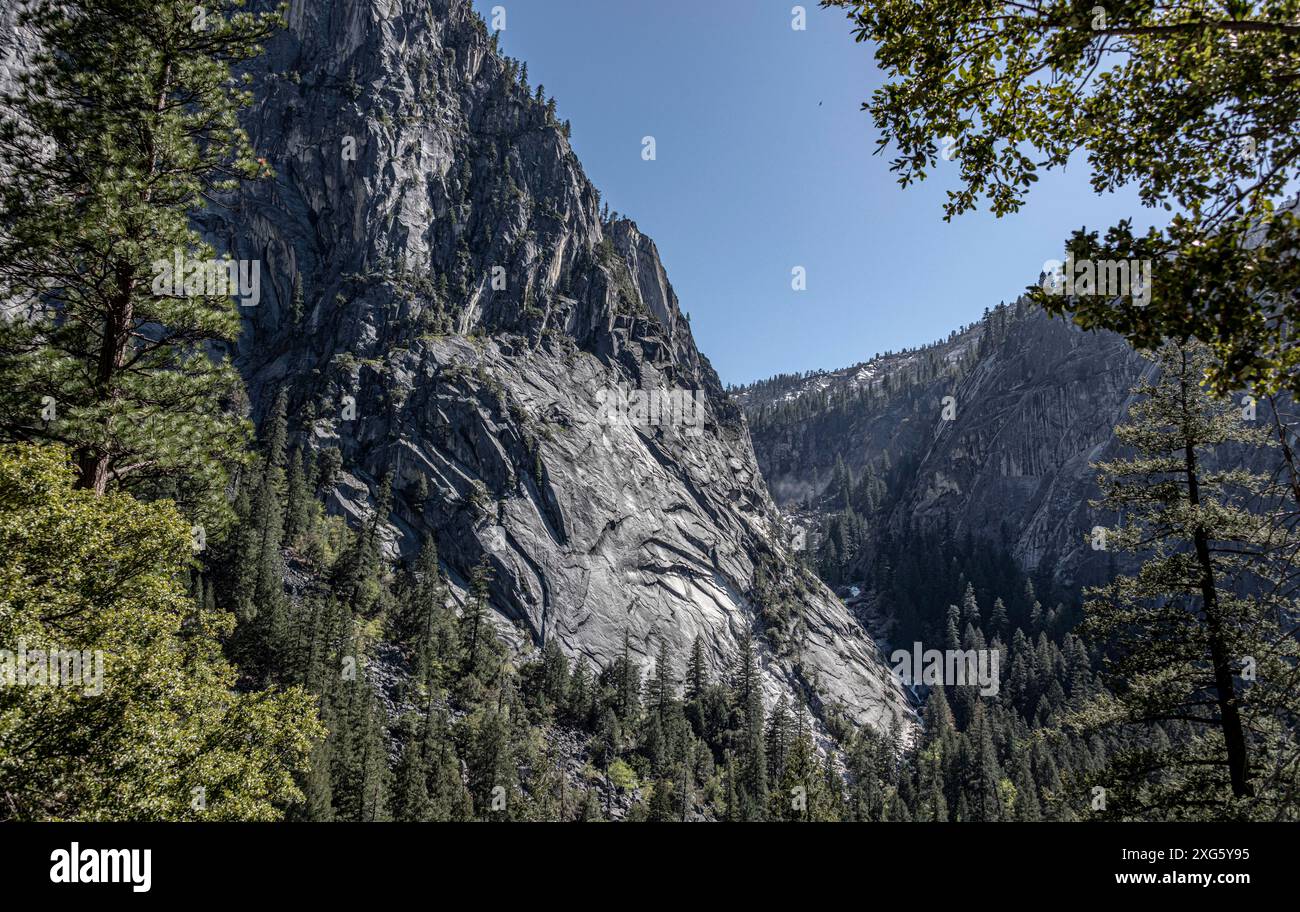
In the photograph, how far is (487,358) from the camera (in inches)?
4899

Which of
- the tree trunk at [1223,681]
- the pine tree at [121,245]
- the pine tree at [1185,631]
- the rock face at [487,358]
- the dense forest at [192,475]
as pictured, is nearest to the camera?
the dense forest at [192,475]

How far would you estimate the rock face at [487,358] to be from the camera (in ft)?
347

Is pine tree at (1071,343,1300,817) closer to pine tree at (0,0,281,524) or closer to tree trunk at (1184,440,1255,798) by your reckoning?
tree trunk at (1184,440,1255,798)

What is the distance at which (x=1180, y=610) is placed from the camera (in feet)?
40.4

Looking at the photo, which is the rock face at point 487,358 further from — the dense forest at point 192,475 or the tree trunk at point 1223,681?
the tree trunk at point 1223,681

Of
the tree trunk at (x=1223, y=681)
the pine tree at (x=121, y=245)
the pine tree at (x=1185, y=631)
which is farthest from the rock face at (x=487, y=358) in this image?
the tree trunk at (x=1223, y=681)

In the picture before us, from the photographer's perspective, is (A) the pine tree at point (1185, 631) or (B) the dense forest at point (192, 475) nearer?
(B) the dense forest at point (192, 475)

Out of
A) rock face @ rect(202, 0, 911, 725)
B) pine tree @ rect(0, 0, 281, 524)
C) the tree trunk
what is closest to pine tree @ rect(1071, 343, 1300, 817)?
the tree trunk

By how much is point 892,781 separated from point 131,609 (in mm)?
106641

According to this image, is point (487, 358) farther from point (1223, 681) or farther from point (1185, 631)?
point (1223, 681)

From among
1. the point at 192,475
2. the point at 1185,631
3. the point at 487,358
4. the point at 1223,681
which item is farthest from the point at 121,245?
the point at 487,358

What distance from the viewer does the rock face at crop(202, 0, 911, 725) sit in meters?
106

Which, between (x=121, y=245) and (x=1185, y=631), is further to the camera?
(x=1185, y=631)

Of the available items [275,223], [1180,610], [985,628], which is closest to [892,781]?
[985,628]
